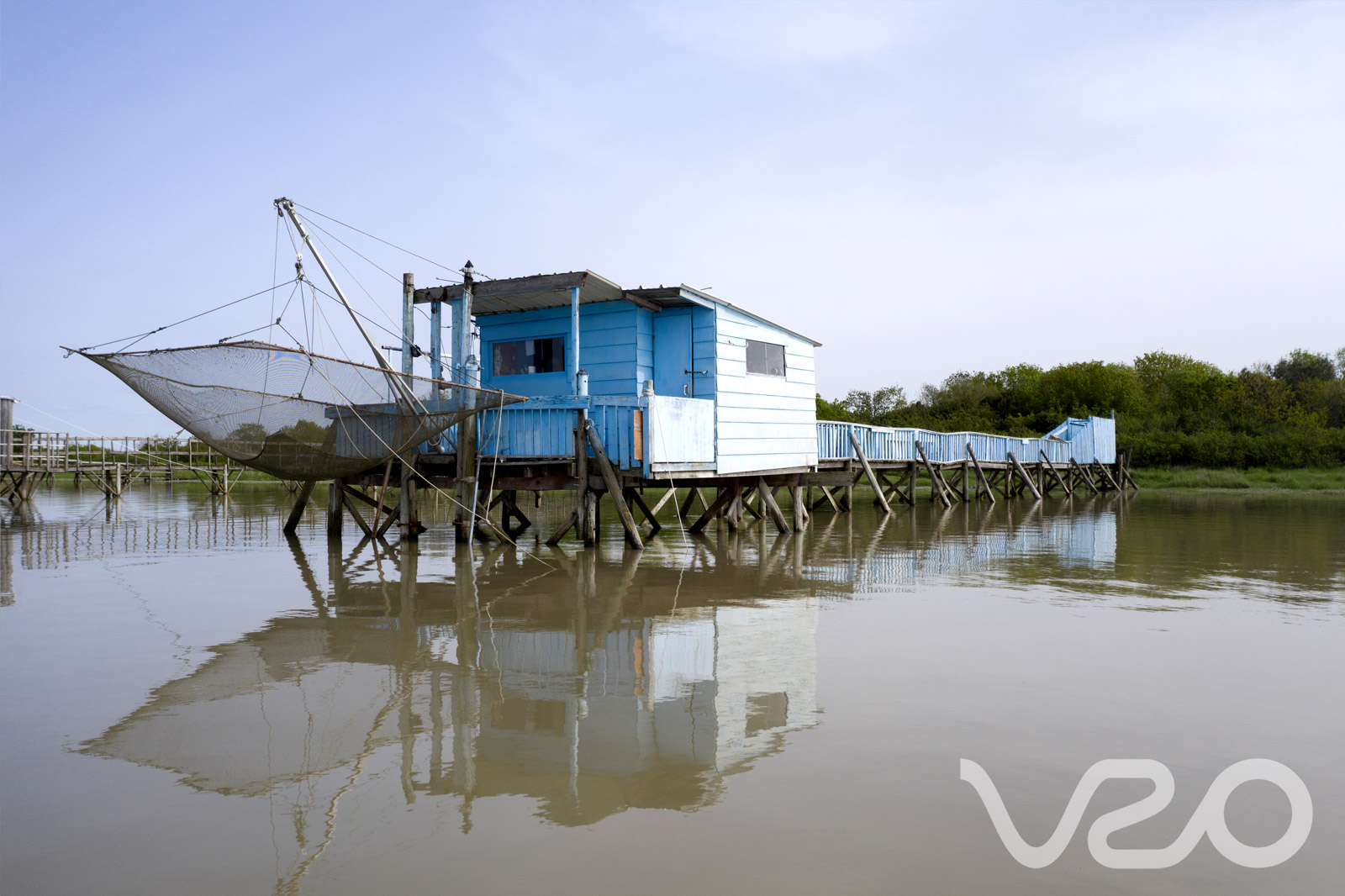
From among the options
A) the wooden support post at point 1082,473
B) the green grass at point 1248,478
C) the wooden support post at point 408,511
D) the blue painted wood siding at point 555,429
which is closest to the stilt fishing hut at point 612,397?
the blue painted wood siding at point 555,429

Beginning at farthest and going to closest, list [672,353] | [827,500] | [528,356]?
[827,500] < [528,356] < [672,353]

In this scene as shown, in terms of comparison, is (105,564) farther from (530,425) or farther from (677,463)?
(677,463)

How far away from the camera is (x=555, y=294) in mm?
14805

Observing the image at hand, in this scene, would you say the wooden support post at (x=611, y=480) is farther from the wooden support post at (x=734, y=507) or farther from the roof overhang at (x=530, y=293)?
the wooden support post at (x=734, y=507)

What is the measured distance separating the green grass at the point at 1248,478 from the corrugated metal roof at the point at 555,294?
109 feet

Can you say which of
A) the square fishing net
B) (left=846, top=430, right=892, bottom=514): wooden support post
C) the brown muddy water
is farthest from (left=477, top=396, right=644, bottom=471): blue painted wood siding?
(left=846, top=430, right=892, bottom=514): wooden support post

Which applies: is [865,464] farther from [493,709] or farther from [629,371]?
[493,709]

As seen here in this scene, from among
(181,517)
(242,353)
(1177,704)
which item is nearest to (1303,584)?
(1177,704)

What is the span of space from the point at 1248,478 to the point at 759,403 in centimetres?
3441

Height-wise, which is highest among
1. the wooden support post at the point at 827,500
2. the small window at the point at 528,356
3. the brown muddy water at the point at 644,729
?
the small window at the point at 528,356

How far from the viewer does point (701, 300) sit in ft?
48.8

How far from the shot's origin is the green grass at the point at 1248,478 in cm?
3819

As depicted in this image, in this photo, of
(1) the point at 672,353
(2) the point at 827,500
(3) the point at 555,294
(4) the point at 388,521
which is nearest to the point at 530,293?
(3) the point at 555,294

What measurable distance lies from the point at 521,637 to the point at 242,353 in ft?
18.2
